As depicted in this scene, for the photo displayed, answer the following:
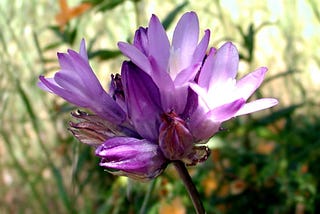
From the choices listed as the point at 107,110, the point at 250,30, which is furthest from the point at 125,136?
the point at 250,30

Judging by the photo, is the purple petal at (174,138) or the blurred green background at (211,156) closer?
the purple petal at (174,138)

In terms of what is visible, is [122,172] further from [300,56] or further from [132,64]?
[300,56]

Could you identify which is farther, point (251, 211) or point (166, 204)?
point (251, 211)

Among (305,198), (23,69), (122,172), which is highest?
(23,69)

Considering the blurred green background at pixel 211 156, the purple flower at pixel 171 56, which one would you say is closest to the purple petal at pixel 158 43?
the purple flower at pixel 171 56

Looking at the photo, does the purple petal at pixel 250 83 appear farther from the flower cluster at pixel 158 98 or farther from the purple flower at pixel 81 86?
the purple flower at pixel 81 86

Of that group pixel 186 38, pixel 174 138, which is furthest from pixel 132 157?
pixel 186 38
